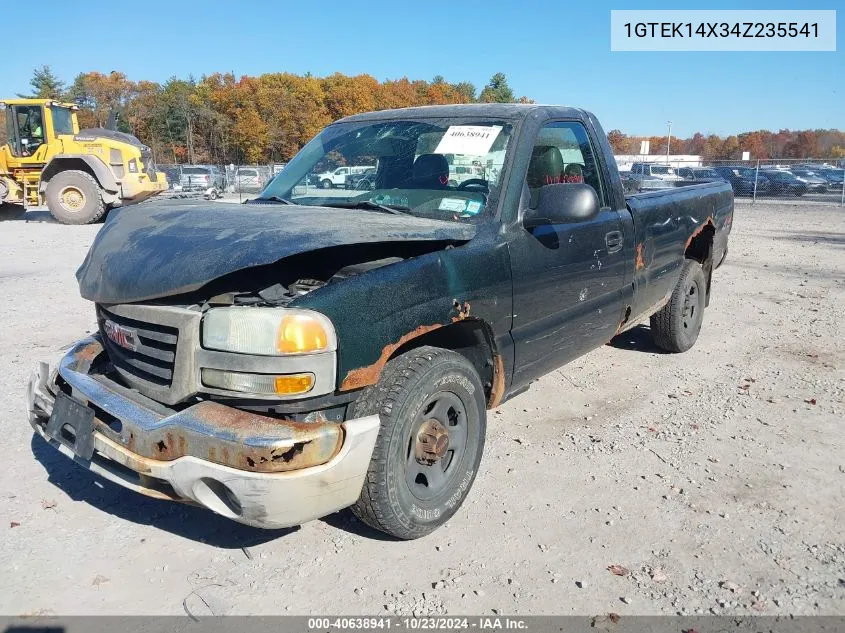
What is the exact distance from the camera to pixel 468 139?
369 cm

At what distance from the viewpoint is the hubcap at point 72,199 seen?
59.0 ft

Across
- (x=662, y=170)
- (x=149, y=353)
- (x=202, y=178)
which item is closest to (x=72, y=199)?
(x=202, y=178)

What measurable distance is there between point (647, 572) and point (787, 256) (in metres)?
11.0

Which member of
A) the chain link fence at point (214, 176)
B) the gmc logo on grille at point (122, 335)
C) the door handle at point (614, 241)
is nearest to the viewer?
the gmc logo on grille at point (122, 335)

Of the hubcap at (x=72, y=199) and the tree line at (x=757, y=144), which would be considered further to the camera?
the tree line at (x=757, y=144)

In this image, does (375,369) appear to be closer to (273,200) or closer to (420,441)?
(420,441)

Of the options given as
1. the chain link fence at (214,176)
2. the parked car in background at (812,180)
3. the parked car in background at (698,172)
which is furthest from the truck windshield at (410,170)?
the parked car in background at (812,180)

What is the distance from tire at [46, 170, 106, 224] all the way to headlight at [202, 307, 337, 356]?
1782 centimetres

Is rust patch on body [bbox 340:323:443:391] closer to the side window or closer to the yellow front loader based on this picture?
the side window

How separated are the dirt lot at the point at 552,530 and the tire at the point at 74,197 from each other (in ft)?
46.9

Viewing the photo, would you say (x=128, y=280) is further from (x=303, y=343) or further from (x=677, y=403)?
(x=677, y=403)

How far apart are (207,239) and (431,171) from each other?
56.2 inches

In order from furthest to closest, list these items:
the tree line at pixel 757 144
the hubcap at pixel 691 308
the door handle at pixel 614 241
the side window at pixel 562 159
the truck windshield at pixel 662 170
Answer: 1. the tree line at pixel 757 144
2. the truck windshield at pixel 662 170
3. the hubcap at pixel 691 308
4. the door handle at pixel 614 241
5. the side window at pixel 562 159

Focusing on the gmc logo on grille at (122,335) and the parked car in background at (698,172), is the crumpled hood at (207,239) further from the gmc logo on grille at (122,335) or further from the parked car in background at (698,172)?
the parked car in background at (698,172)
